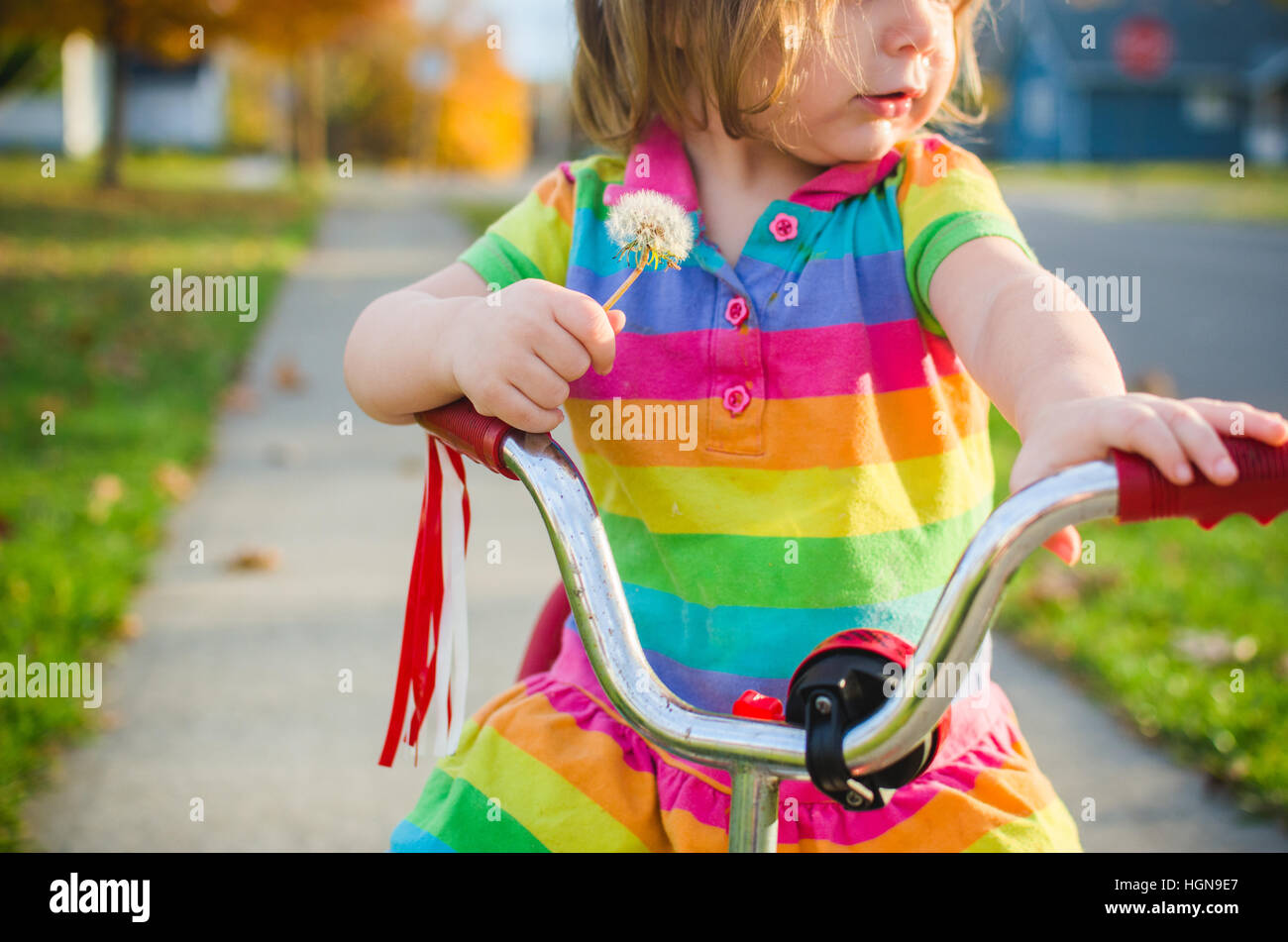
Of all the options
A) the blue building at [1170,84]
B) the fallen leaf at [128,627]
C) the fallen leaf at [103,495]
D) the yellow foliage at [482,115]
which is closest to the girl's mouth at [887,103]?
the fallen leaf at [128,627]

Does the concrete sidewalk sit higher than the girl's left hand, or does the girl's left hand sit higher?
the girl's left hand

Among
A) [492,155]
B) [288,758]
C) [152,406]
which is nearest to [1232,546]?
[288,758]

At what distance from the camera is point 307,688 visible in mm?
3154

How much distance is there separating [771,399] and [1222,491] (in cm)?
62

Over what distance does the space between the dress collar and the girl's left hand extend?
21.4 inches

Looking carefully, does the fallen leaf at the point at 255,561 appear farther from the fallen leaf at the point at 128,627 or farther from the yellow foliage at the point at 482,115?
the yellow foliage at the point at 482,115

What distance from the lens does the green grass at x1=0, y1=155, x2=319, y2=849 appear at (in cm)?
313

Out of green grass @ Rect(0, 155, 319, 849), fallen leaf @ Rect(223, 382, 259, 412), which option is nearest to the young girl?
green grass @ Rect(0, 155, 319, 849)

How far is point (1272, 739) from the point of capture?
8.74 ft

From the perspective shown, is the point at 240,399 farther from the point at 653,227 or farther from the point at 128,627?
the point at 653,227

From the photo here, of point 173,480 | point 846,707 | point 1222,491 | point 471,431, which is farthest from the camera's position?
point 173,480

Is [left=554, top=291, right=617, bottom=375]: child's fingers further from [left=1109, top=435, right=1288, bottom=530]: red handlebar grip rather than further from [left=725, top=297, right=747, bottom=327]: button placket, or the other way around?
[left=1109, top=435, right=1288, bottom=530]: red handlebar grip

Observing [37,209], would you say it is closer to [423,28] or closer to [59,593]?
[59,593]

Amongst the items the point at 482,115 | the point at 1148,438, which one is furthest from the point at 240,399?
the point at 482,115
